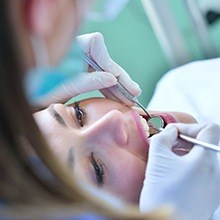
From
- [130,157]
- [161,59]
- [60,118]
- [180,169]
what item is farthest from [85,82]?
[161,59]

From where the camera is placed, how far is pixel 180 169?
126 centimetres

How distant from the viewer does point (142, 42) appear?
2.41 m

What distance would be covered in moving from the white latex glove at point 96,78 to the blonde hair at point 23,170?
31.2 inches

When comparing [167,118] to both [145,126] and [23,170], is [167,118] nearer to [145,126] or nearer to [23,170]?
[145,126]

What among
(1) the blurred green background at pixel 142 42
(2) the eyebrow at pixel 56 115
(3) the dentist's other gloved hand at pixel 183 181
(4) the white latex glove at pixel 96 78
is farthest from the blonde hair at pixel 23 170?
(1) the blurred green background at pixel 142 42

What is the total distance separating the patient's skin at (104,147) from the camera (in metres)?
1.28

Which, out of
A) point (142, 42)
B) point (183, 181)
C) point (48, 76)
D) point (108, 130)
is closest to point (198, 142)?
point (183, 181)

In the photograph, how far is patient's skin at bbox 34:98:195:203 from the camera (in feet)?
4.21

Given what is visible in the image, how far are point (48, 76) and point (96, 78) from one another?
2.51 ft

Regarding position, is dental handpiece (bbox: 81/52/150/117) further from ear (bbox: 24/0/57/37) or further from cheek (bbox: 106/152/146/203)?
ear (bbox: 24/0/57/37)

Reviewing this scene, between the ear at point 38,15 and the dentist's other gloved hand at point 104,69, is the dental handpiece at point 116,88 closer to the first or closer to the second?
the dentist's other gloved hand at point 104,69

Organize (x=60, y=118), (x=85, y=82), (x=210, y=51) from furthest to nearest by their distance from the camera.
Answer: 1. (x=210, y=51)
2. (x=85, y=82)
3. (x=60, y=118)

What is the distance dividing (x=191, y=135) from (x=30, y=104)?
0.83 meters

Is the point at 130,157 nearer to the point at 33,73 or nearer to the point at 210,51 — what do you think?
the point at 33,73
